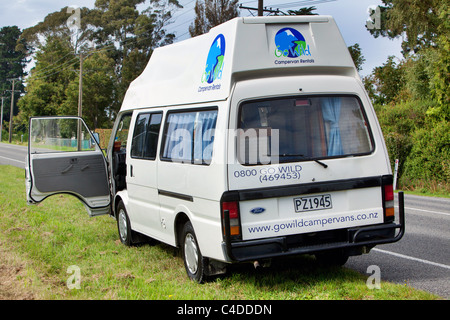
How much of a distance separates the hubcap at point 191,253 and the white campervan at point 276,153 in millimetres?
24

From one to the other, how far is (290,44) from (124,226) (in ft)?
15.1

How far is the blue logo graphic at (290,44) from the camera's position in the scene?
630cm

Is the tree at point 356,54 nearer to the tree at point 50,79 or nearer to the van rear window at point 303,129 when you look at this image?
the van rear window at point 303,129

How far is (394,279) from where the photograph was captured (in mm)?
6664

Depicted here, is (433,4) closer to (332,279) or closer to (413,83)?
(413,83)

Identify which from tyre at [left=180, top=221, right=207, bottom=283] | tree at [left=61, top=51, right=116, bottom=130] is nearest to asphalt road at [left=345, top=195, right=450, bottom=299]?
tyre at [left=180, top=221, right=207, bottom=283]

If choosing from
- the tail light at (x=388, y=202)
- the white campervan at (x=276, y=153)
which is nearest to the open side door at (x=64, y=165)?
the white campervan at (x=276, y=153)

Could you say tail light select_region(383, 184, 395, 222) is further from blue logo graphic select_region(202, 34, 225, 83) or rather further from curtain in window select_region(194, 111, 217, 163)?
blue logo graphic select_region(202, 34, 225, 83)

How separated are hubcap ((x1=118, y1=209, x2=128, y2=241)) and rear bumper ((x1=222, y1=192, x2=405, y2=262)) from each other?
3.97m

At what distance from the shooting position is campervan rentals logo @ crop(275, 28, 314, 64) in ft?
20.6

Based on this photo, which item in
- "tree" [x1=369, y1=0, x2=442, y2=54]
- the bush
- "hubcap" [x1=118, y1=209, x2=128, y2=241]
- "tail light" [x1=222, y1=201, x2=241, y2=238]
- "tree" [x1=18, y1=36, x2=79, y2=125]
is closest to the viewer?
"tail light" [x1=222, y1=201, x2=241, y2=238]

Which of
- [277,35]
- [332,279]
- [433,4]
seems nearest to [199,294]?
[332,279]

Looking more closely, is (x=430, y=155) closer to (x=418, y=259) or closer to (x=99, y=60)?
(x=418, y=259)
